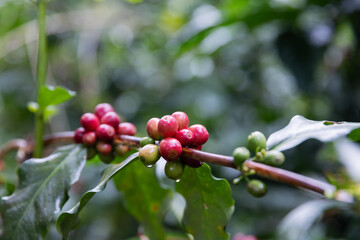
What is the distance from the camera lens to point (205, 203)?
2.10ft

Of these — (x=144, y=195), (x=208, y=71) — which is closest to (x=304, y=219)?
(x=144, y=195)

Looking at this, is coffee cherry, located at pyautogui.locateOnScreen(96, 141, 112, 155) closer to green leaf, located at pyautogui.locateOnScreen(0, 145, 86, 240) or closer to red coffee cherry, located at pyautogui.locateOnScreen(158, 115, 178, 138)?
green leaf, located at pyautogui.locateOnScreen(0, 145, 86, 240)

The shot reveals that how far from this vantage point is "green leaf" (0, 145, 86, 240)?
2.05ft

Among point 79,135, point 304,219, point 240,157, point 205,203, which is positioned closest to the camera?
point 240,157

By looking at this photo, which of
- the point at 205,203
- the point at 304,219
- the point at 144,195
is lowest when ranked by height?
the point at 304,219

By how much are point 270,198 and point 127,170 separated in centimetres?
100

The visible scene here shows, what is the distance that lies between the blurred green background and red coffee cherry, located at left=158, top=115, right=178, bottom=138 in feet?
2.54

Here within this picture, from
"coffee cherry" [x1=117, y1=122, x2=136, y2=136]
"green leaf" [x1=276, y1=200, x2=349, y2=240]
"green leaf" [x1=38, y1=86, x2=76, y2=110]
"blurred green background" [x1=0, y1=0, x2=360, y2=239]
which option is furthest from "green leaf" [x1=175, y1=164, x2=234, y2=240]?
"blurred green background" [x1=0, y1=0, x2=360, y2=239]

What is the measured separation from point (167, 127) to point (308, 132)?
0.24 metres

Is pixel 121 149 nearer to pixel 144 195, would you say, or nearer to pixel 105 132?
pixel 105 132

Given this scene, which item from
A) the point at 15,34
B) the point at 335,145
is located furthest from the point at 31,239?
the point at 15,34

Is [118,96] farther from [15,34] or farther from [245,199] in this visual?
[245,199]

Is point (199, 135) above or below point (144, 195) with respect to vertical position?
above

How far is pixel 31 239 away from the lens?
0.62 metres
